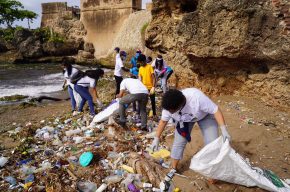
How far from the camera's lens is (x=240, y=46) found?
6500 millimetres

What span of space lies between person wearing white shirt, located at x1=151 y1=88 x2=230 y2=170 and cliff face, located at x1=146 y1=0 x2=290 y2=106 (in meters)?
3.30

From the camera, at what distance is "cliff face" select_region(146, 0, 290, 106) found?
19.8 ft

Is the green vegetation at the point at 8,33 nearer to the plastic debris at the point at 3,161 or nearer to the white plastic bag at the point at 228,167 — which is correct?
the plastic debris at the point at 3,161

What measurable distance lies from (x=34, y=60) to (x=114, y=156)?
26506mm

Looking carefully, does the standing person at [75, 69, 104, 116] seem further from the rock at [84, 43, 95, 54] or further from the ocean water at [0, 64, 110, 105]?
the rock at [84, 43, 95, 54]

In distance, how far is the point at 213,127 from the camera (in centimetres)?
363

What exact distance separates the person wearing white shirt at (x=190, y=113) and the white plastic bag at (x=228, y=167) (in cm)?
20

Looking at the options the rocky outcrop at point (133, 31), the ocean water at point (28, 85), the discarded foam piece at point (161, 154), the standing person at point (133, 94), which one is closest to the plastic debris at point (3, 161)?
the standing person at point (133, 94)

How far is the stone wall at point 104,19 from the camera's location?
2808 cm

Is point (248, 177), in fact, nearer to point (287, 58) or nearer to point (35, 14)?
point (287, 58)

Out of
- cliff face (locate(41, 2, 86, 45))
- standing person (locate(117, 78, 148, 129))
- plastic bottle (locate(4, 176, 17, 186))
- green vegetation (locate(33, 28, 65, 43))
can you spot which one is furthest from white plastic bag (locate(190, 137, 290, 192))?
cliff face (locate(41, 2, 86, 45))

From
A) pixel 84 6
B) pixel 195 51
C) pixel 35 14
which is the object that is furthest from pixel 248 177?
pixel 35 14

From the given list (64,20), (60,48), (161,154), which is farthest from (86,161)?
(64,20)

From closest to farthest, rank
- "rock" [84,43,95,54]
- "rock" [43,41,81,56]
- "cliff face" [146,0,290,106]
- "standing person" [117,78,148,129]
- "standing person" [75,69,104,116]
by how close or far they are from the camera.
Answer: "standing person" [117,78,148,129] → "cliff face" [146,0,290,106] → "standing person" [75,69,104,116] → "rock" [84,43,95,54] → "rock" [43,41,81,56]
